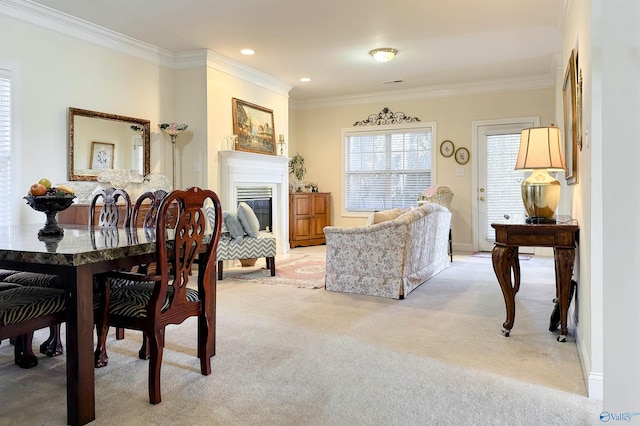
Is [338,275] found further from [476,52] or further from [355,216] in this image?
[355,216]

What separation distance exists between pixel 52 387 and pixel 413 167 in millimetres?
6546

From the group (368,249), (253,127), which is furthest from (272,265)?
(253,127)

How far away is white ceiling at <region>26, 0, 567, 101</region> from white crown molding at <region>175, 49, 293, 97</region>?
0.10 metres

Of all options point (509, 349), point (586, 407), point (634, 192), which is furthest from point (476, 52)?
point (634, 192)

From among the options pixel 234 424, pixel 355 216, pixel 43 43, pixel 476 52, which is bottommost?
pixel 234 424

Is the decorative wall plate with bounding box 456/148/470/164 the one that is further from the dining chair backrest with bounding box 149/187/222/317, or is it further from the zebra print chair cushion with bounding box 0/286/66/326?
the zebra print chair cushion with bounding box 0/286/66/326

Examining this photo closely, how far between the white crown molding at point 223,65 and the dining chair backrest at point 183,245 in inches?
145

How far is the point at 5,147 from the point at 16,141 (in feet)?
0.33

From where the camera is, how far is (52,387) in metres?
2.30

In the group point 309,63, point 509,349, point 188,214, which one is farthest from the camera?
point 309,63

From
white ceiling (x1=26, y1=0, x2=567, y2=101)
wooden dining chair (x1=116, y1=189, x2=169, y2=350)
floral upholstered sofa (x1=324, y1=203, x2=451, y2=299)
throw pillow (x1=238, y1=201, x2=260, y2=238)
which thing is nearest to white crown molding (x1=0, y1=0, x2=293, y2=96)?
white ceiling (x1=26, y1=0, x2=567, y2=101)

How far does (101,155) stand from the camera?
4840 mm

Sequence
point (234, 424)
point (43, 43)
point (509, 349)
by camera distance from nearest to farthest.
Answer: point (234, 424)
point (509, 349)
point (43, 43)

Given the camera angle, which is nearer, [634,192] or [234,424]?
[634,192]
